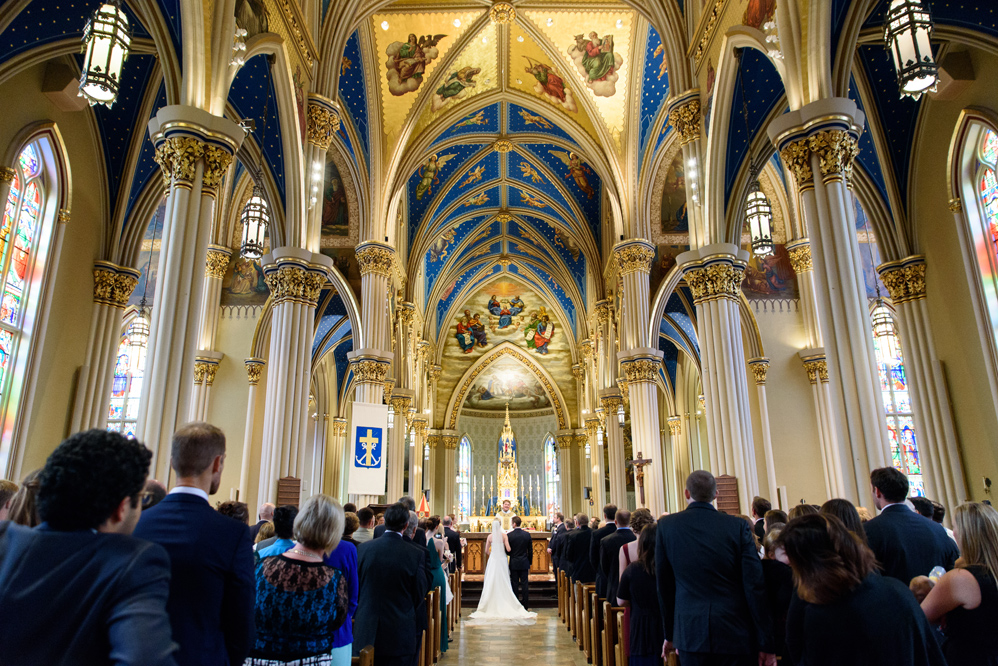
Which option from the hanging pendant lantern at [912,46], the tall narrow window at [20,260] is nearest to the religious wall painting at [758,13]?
the hanging pendant lantern at [912,46]

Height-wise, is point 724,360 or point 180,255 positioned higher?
point 180,255

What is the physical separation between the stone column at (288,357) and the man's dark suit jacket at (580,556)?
4.35 m

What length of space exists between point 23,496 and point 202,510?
686 mm

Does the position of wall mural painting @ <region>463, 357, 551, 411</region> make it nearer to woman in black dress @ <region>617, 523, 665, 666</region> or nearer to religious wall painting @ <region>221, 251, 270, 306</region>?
religious wall painting @ <region>221, 251, 270, 306</region>

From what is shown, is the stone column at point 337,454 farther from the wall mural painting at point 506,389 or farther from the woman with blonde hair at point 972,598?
the woman with blonde hair at point 972,598

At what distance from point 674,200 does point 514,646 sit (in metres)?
11.9

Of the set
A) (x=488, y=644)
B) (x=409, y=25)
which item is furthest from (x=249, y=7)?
(x=488, y=644)

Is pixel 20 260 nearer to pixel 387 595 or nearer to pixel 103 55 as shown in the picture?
pixel 103 55

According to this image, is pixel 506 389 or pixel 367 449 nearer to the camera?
pixel 367 449

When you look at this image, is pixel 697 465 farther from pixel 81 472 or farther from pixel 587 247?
pixel 81 472

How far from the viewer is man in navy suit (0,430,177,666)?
134 cm

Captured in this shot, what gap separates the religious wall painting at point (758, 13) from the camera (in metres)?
8.41

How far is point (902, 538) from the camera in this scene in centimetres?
334

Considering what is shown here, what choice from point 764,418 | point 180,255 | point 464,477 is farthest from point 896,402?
point 464,477
